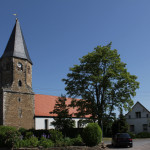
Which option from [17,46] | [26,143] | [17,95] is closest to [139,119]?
[17,95]

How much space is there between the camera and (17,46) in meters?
36.7

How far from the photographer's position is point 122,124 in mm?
41250

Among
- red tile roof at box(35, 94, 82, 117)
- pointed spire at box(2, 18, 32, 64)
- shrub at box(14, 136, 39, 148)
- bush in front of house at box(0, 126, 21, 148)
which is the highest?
pointed spire at box(2, 18, 32, 64)

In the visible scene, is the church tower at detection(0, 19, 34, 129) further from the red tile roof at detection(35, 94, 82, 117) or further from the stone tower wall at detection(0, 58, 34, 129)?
the red tile roof at detection(35, 94, 82, 117)

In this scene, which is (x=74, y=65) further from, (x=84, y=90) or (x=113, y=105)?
(x=113, y=105)

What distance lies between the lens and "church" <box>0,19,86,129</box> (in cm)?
3247

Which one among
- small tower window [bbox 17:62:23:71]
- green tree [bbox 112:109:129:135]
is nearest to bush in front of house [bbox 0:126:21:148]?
small tower window [bbox 17:62:23:71]

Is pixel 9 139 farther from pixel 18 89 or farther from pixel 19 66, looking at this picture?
pixel 19 66

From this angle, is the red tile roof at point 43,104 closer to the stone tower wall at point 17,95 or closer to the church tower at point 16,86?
the stone tower wall at point 17,95

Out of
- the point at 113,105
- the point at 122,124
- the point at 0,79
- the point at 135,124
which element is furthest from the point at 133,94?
the point at 135,124

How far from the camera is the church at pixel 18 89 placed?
3247cm

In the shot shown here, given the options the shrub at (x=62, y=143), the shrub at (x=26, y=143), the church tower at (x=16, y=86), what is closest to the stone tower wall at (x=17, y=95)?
the church tower at (x=16, y=86)

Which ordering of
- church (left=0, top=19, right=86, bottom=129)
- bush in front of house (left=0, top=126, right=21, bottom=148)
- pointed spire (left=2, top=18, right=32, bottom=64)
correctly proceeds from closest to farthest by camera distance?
1. bush in front of house (left=0, top=126, right=21, bottom=148)
2. church (left=0, top=19, right=86, bottom=129)
3. pointed spire (left=2, top=18, right=32, bottom=64)

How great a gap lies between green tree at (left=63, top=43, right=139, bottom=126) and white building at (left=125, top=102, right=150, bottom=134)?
23.0m
